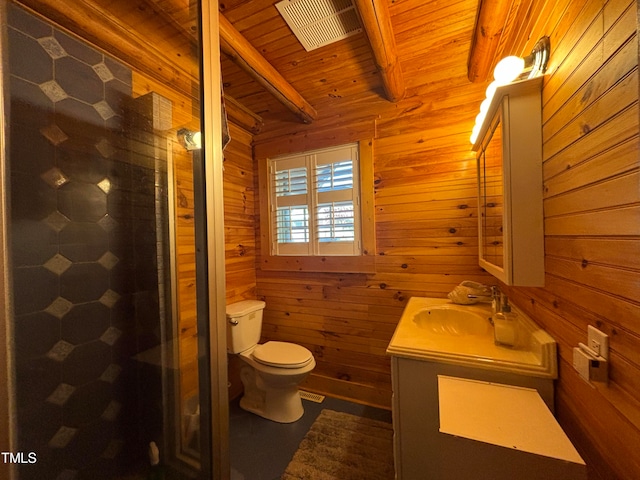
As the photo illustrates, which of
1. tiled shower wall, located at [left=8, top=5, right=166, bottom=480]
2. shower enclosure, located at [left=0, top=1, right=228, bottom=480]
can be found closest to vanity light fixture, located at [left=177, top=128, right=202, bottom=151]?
shower enclosure, located at [left=0, top=1, right=228, bottom=480]

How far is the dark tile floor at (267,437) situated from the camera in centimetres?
140

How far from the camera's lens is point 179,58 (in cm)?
107

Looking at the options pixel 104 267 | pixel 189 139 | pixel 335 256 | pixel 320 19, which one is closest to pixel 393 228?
pixel 335 256

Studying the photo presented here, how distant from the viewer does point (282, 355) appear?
5.76 ft

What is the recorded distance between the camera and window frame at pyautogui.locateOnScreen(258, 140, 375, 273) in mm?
1943

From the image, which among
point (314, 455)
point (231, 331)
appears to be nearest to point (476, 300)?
point (314, 455)

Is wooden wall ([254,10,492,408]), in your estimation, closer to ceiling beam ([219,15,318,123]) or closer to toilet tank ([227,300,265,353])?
ceiling beam ([219,15,318,123])

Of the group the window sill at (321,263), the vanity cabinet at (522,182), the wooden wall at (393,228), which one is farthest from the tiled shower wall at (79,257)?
the vanity cabinet at (522,182)

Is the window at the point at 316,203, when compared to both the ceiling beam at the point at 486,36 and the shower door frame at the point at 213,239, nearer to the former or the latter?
the ceiling beam at the point at 486,36

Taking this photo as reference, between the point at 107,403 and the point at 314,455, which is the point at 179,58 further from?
the point at 314,455

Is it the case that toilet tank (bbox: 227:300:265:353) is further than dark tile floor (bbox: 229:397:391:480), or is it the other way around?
toilet tank (bbox: 227:300:265:353)

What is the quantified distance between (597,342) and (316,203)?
177cm

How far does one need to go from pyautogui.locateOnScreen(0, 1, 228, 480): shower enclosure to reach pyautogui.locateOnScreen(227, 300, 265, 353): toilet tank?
0.55 meters

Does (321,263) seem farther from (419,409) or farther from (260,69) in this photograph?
(260,69)
